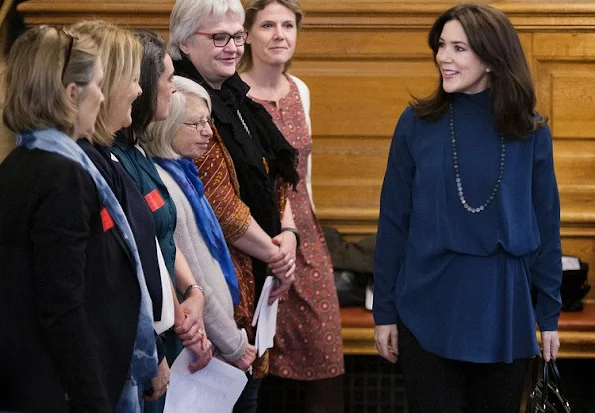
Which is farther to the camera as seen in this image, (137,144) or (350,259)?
(350,259)

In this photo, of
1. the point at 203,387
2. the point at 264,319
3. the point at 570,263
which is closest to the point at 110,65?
the point at 203,387

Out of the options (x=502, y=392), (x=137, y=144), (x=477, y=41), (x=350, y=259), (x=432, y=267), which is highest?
(x=477, y=41)

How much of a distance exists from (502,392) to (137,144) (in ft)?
3.64

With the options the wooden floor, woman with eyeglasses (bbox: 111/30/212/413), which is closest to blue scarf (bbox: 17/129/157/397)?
woman with eyeglasses (bbox: 111/30/212/413)

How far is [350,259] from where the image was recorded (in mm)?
4336

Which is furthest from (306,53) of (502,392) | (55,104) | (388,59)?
(55,104)

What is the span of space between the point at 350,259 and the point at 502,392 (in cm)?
160

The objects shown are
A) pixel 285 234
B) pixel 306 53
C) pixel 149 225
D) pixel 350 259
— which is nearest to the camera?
pixel 149 225

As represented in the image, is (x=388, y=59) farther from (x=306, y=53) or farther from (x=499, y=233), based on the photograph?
(x=499, y=233)

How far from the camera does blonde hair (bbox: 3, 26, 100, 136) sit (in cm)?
202

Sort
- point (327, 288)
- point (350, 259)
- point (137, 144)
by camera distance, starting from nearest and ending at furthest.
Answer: point (137, 144) → point (327, 288) → point (350, 259)

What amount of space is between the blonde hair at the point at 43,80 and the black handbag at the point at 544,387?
162cm

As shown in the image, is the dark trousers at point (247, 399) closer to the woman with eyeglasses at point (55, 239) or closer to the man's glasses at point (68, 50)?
the woman with eyeglasses at point (55, 239)

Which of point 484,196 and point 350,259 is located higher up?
point 484,196
